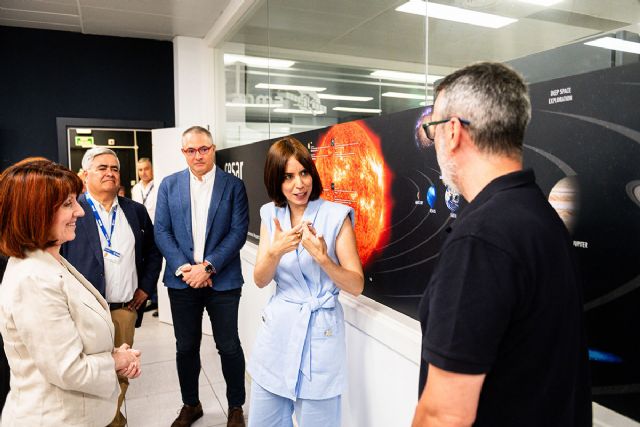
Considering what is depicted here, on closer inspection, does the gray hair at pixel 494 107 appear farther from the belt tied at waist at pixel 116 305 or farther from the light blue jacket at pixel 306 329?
the belt tied at waist at pixel 116 305

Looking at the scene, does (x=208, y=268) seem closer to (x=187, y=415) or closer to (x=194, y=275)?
(x=194, y=275)

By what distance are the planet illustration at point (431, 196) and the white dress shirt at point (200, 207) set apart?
1.35 metres

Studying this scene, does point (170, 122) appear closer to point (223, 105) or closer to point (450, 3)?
point (223, 105)

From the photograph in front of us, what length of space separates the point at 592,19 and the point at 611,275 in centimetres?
74

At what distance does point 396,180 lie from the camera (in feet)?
6.02

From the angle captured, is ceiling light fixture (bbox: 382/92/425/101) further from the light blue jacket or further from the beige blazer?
the beige blazer

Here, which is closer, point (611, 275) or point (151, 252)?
point (611, 275)

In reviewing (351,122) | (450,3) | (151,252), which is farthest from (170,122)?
(450,3)

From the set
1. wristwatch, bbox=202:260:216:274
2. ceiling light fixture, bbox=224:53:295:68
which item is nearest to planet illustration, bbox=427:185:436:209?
wristwatch, bbox=202:260:216:274

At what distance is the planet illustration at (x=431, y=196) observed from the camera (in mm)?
1610

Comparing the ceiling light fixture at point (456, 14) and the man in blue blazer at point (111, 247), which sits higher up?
the ceiling light fixture at point (456, 14)

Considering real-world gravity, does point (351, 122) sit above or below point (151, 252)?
above

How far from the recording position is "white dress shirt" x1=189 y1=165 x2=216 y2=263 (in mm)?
2510

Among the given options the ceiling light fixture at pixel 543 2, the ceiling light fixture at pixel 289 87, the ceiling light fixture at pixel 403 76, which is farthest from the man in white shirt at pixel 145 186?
the ceiling light fixture at pixel 543 2
